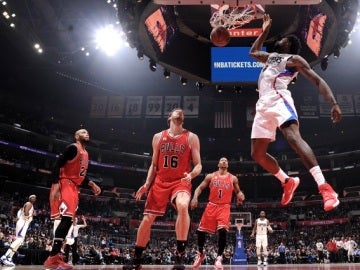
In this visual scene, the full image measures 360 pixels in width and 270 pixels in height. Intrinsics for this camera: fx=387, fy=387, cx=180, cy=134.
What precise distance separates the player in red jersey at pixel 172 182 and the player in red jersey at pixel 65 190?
4.17 ft

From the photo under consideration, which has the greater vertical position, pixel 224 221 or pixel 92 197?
pixel 92 197

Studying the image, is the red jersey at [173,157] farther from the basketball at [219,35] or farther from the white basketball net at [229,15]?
the white basketball net at [229,15]

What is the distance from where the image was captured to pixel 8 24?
911 inches

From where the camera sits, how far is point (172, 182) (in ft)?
15.9

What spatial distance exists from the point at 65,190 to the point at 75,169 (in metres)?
0.36

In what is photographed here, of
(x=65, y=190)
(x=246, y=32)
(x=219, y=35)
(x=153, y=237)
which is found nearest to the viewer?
(x=65, y=190)

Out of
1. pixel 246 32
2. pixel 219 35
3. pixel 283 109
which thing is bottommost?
pixel 283 109

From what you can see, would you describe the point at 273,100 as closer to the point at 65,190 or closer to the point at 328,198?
the point at 328,198

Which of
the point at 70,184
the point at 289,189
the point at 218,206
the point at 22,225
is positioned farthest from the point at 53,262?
the point at 22,225

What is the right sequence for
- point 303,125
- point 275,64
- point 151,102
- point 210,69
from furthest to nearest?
point 303,125
point 151,102
point 210,69
point 275,64

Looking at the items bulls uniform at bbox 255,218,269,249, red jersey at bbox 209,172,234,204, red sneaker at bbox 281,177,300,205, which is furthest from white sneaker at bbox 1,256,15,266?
red sneaker at bbox 281,177,300,205

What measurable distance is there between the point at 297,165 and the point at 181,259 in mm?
35808

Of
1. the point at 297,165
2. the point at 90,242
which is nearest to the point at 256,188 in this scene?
the point at 297,165

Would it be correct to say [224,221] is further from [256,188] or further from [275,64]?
[256,188]
